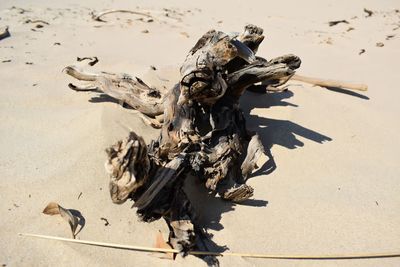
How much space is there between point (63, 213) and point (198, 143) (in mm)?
822

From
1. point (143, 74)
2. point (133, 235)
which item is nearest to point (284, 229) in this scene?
point (133, 235)

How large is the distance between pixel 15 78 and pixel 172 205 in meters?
2.60

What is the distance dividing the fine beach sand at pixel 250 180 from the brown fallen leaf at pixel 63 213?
40mm

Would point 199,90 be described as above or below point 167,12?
above

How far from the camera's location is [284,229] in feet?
7.04

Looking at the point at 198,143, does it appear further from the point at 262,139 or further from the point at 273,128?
the point at 273,128

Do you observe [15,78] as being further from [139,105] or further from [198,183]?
[198,183]

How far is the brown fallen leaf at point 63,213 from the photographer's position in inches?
79.4

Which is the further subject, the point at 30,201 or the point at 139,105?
the point at 139,105

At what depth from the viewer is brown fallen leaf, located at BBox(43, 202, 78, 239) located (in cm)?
202

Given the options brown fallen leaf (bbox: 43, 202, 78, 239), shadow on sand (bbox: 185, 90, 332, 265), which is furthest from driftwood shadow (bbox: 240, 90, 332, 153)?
brown fallen leaf (bbox: 43, 202, 78, 239)

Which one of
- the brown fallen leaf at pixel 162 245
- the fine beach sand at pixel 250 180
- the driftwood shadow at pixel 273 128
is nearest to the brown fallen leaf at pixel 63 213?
the fine beach sand at pixel 250 180

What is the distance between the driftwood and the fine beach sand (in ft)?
0.52

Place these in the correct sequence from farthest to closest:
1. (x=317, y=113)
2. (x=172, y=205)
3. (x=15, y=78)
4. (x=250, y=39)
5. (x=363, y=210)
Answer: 1. (x=15, y=78)
2. (x=317, y=113)
3. (x=250, y=39)
4. (x=363, y=210)
5. (x=172, y=205)
